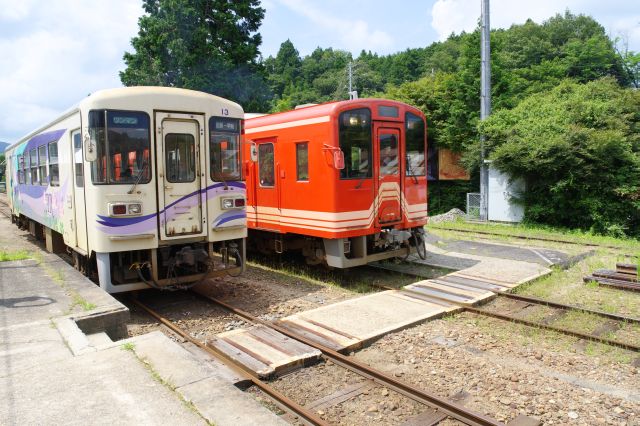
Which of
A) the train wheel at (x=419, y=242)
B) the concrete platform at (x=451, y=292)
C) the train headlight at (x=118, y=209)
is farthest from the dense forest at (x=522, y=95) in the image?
the train headlight at (x=118, y=209)

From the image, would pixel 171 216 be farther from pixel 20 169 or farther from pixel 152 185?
pixel 20 169

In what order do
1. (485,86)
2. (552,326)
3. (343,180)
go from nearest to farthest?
1. (552,326)
2. (343,180)
3. (485,86)

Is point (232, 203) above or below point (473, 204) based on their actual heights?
above

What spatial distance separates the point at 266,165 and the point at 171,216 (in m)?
3.49

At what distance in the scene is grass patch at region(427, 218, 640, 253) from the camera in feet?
48.4

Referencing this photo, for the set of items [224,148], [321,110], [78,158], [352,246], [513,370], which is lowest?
[513,370]

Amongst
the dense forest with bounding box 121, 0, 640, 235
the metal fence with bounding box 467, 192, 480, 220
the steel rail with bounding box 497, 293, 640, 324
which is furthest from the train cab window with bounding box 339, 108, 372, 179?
the metal fence with bounding box 467, 192, 480, 220

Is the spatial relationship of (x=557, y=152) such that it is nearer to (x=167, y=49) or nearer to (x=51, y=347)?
(x=51, y=347)

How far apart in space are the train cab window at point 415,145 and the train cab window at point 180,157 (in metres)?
4.46

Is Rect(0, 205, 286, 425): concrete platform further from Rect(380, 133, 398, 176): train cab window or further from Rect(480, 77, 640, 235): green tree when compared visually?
Rect(480, 77, 640, 235): green tree

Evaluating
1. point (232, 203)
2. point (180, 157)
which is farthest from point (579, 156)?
point (180, 157)

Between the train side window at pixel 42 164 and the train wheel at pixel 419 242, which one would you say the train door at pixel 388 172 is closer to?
the train wheel at pixel 419 242

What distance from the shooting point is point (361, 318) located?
725cm

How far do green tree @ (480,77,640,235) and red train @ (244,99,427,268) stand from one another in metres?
9.15
